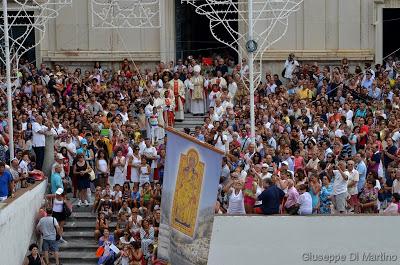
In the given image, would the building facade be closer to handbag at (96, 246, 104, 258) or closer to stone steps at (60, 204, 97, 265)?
stone steps at (60, 204, 97, 265)

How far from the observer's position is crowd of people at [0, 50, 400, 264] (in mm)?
36000

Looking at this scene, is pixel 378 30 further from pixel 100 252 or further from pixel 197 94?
pixel 100 252

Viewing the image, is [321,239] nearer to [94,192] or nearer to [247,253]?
[247,253]

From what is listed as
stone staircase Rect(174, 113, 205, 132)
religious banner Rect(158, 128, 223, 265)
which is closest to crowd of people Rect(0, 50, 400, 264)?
stone staircase Rect(174, 113, 205, 132)

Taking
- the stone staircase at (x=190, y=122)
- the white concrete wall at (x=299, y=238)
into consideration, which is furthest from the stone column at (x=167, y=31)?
the white concrete wall at (x=299, y=238)

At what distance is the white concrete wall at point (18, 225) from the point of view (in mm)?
35438

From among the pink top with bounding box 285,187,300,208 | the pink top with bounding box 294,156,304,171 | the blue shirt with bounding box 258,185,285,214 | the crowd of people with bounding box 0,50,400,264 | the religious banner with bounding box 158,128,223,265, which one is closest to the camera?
the religious banner with bounding box 158,128,223,265

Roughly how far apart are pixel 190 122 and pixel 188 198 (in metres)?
13.5

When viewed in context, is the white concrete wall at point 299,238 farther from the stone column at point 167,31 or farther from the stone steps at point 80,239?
the stone column at point 167,31

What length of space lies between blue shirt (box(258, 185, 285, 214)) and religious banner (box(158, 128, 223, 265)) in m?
2.19

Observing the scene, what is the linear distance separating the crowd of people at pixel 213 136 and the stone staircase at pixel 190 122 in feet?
0.48

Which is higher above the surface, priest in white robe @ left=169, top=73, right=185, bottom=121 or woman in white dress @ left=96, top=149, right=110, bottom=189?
priest in white robe @ left=169, top=73, right=185, bottom=121

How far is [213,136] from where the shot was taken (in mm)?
40062

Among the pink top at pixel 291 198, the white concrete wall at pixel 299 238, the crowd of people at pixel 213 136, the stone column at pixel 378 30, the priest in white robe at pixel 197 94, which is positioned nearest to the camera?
the white concrete wall at pixel 299 238
